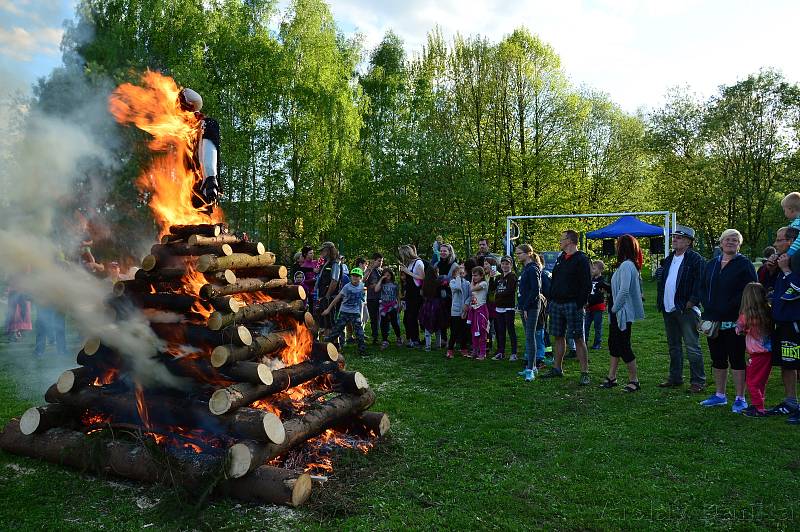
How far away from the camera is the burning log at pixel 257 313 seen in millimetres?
5012

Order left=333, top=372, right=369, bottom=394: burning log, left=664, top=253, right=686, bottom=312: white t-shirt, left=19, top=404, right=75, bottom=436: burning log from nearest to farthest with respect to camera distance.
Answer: left=19, top=404, right=75, bottom=436: burning log
left=333, top=372, right=369, bottom=394: burning log
left=664, top=253, right=686, bottom=312: white t-shirt

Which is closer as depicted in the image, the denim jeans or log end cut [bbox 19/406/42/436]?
log end cut [bbox 19/406/42/436]

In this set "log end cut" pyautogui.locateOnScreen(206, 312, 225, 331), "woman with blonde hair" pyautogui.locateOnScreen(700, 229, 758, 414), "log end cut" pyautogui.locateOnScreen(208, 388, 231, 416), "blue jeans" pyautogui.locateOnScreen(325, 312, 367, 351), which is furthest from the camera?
"blue jeans" pyautogui.locateOnScreen(325, 312, 367, 351)

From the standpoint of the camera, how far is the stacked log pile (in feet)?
14.7

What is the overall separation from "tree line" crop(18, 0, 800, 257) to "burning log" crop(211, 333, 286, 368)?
18.4 meters

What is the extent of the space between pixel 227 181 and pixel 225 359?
25.2 metres

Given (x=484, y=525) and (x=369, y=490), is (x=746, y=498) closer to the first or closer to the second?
(x=484, y=525)

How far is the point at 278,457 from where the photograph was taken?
4.77 m

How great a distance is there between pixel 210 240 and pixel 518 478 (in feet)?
12.6

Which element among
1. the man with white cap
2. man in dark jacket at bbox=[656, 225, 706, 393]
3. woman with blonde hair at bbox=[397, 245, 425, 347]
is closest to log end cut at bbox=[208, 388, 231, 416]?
the man with white cap

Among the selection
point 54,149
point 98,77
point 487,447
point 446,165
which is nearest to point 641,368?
point 487,447

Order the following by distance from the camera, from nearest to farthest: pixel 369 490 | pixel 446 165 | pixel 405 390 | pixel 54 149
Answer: pixel 369 490 → pixel 54 149 → pixel 405 390 → pixel 446 165

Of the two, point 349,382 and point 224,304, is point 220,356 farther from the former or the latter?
point 349,382

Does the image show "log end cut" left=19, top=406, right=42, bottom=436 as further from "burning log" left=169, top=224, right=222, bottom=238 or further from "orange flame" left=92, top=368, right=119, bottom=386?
"burning log" left=169, top=224, right=222, bottom=238
